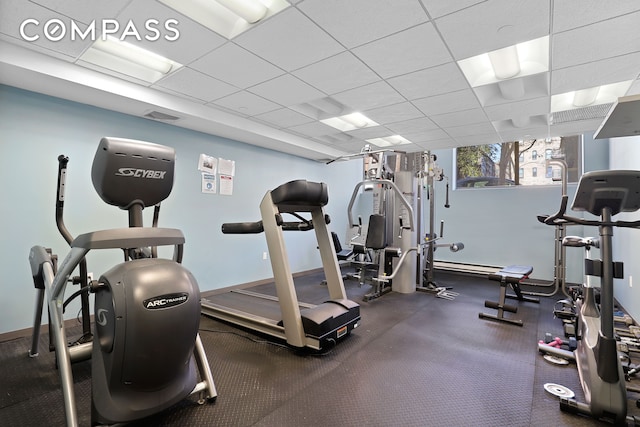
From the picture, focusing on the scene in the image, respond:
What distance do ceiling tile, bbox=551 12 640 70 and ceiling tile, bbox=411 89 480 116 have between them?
807 millimetres

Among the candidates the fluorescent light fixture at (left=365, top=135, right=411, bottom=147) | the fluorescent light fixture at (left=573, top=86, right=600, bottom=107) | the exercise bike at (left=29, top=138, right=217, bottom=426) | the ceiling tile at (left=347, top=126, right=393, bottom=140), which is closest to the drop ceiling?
the fluorescent light fixture at (left=573, top=86, right=600, bottom=107)

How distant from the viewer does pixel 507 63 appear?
105 inches

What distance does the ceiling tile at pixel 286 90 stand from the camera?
2.90 metres

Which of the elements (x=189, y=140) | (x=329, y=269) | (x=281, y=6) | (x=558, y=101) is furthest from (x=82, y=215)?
(x=558, y=101)

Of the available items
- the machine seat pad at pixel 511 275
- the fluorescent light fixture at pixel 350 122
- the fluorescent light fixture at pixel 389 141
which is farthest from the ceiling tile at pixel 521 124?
the machine seat pad at pixel 511 275

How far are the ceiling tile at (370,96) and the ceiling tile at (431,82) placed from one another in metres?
0.10

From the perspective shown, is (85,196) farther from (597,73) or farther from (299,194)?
(597,73)

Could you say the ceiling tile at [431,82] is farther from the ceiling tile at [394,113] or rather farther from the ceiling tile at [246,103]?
the ceiling tile at [246,103]

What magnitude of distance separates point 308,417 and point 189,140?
11.8 feet

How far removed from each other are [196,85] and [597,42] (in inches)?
132

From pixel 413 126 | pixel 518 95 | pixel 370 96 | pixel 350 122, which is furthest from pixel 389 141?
pixel 518 95

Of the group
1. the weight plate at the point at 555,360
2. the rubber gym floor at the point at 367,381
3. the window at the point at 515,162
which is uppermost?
the window at the point at 515,162

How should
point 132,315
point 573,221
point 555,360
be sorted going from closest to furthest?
1. point 132,315
2. point 573,221
3. point 555,360

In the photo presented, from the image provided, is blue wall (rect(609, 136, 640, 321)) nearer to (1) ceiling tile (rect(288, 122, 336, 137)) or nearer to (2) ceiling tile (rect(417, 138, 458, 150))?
(2) ceiling tile (rect(417, 138, 458, 150))
